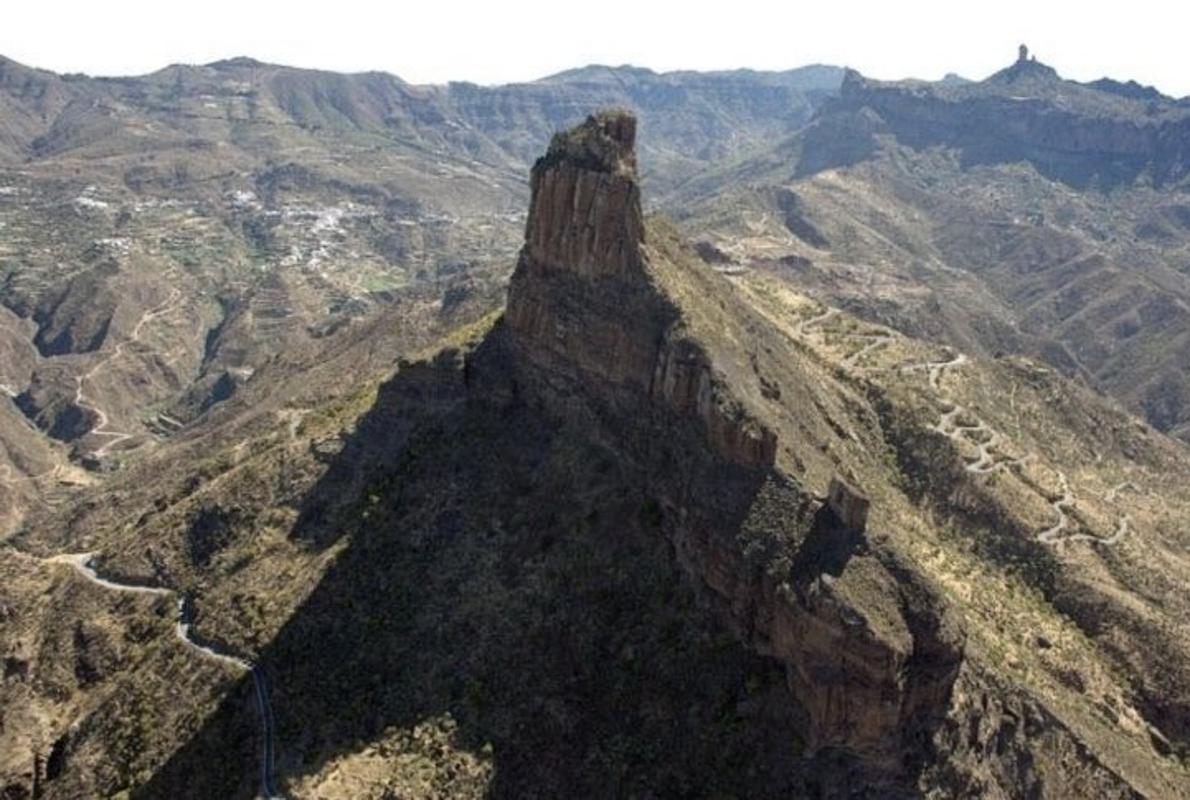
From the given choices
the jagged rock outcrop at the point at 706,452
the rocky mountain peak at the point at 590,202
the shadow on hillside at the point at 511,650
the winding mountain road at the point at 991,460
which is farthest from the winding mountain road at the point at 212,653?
the winding mountain road at the point at 991,460

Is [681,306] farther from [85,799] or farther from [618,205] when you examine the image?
[85,799]

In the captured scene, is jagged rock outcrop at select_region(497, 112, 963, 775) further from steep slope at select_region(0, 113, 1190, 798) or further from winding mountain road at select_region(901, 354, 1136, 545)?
winding mountain road at select_region(901, 354, 1136, 545)

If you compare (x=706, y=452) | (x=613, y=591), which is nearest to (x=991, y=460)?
(x=706, y=452)

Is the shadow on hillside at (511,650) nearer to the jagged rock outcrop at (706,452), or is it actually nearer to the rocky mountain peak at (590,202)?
the jagged rock outcrop at (706,452)

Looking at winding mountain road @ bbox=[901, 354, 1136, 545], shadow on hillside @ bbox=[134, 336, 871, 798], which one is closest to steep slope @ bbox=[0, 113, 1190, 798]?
shadow on hillside @ bbox=[134, 336, 871, 798]

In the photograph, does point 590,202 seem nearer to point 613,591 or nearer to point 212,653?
point 613,591
